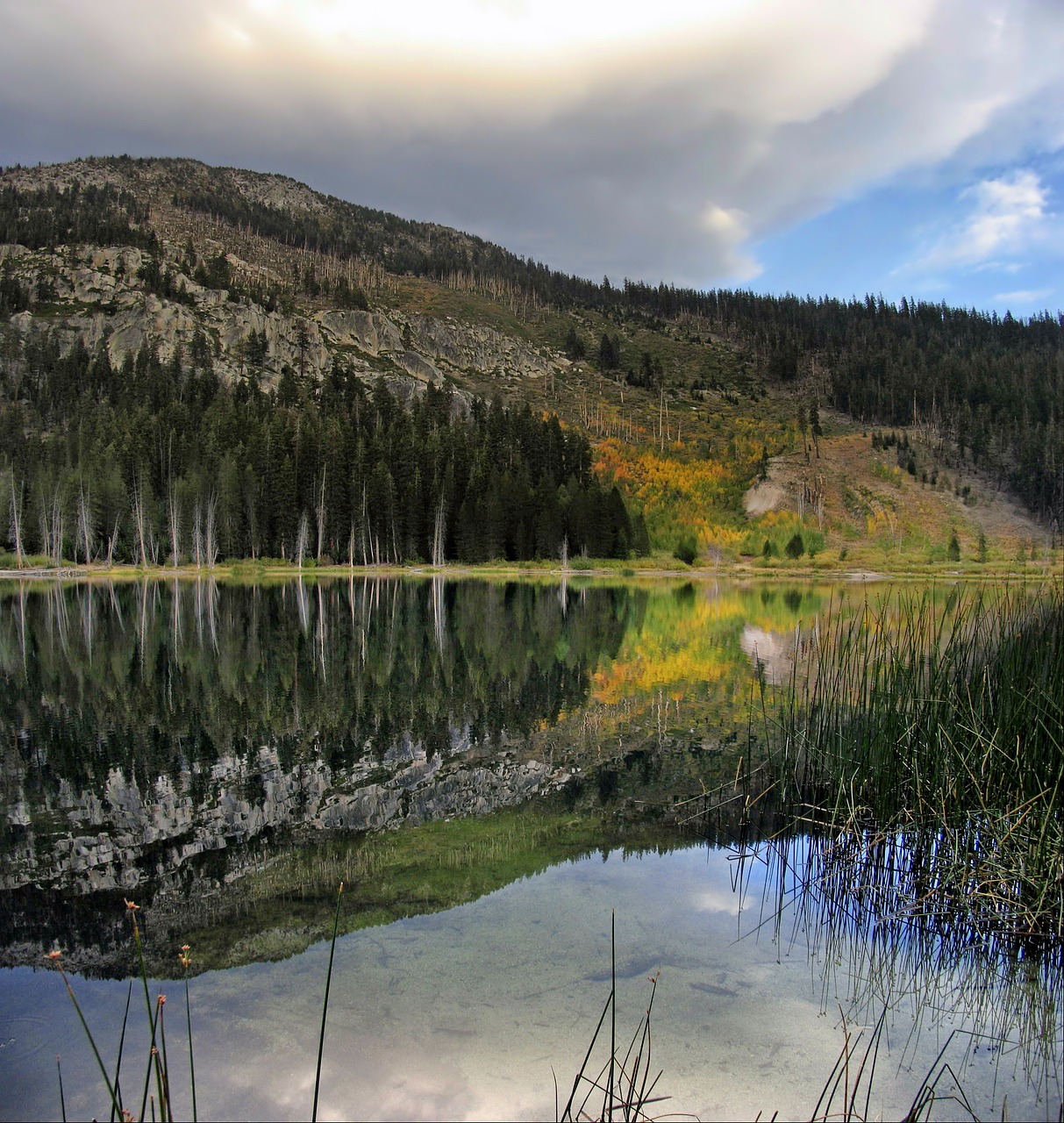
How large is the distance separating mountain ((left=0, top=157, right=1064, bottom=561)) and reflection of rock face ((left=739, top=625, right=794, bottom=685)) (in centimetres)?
5279

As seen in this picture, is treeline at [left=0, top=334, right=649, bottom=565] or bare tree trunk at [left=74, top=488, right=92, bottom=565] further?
treeline at [left=0, top=334, right=649, bottom=565]

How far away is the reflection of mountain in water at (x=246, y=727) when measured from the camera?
8.62 m

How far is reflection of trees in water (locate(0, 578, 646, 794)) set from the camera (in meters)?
12.5

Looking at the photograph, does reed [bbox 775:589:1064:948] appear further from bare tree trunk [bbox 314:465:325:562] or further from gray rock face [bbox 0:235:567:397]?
gray rock face [bbox 0:235:567:397]

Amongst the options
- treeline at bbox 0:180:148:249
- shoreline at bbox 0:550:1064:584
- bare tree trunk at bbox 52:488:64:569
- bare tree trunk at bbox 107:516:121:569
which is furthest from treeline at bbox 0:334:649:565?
treeline at bbox 0:180:148:249

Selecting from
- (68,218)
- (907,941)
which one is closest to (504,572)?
(907,941)

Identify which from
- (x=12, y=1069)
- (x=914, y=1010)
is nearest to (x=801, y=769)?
(x=914, y=1010)

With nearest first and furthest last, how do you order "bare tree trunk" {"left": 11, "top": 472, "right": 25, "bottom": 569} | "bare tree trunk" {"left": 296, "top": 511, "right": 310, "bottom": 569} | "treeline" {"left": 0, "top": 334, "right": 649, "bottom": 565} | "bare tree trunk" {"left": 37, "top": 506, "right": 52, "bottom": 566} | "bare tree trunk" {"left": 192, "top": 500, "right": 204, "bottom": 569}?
"bare tree trunk" {"left": 11, "top": 472, "right": 25, "bottom": 569} → "bare tree trunk" {"left": 37, "top": 506, "right": 52, "bottom": 566} → "bare tree trunk" {"left": 192, "top": 500, "right": 204, "bottom": 569} → "treeline" {"left": 0, "top": 334, "right": 649, "bottom": 565} → "bare tree trunk" {"left": 296, "top": 511, "right": 310, "bottom": 569}

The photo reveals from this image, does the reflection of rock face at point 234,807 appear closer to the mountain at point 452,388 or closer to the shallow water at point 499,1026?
the shallow water at point 499,1026

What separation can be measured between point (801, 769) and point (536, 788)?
3215 millimetres

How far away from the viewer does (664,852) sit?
8.11 metres

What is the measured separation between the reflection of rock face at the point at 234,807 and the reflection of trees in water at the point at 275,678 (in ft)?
2.04

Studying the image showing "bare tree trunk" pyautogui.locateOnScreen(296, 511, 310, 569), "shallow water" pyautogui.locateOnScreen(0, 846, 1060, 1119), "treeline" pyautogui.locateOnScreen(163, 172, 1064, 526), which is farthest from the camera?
"treeline" pyautogui.locateOnScreen(163, 172, 1064, 526)

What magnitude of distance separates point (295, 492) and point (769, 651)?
6293 centimetres
